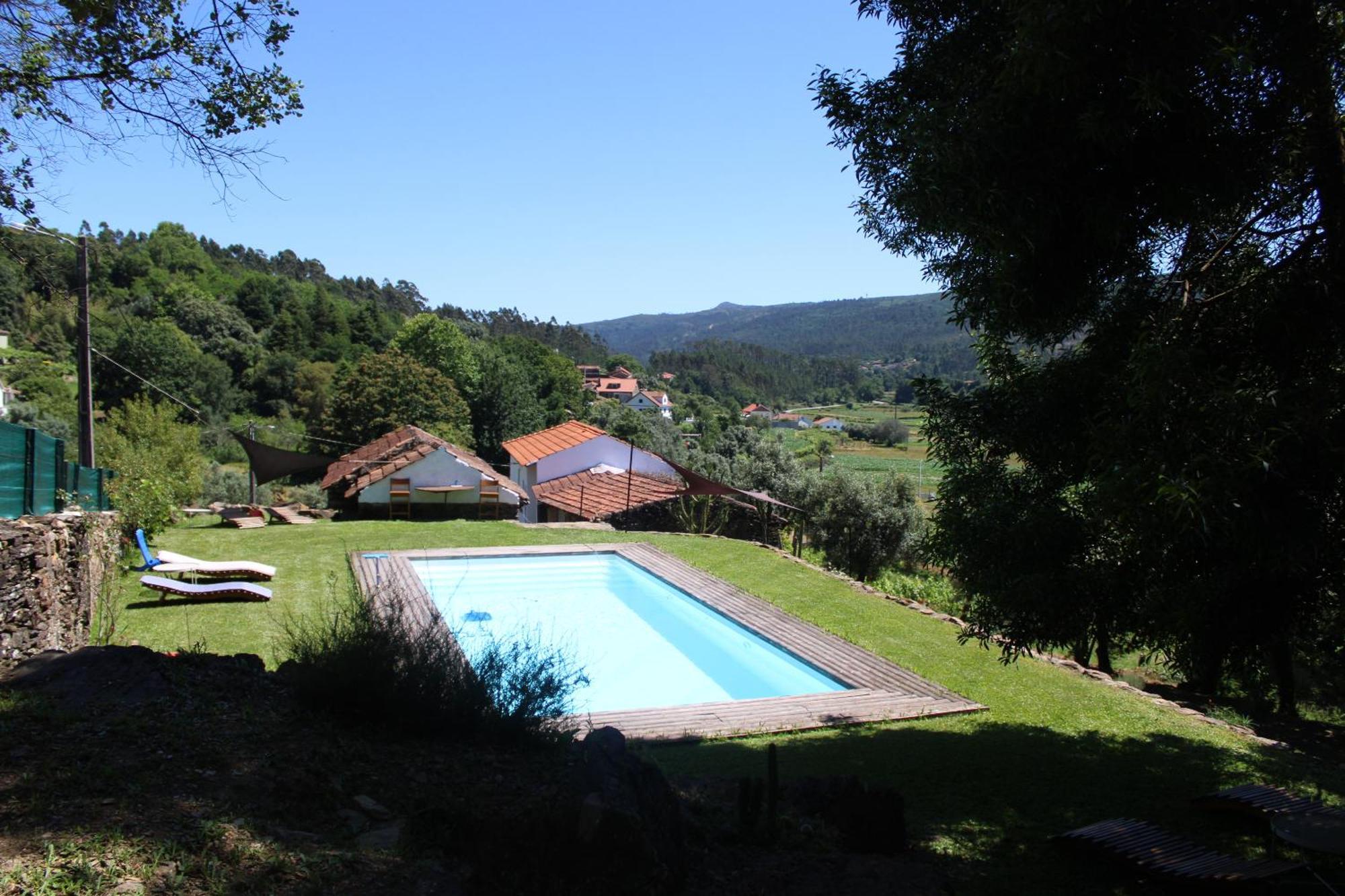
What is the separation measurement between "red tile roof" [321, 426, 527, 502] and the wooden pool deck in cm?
1138

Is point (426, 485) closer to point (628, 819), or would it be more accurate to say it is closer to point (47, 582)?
point (47, 582)

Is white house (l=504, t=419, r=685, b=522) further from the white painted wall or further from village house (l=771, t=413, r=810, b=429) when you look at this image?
village house (l=771, t=413, r=810, b=429)

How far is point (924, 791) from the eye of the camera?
5918 millimetres

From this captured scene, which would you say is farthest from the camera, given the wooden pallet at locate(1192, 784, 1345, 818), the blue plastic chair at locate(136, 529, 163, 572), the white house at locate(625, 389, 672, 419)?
the white house at locate(625, 389, 672, 419)

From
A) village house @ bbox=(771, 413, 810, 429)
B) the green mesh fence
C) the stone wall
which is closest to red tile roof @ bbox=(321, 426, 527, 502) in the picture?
the green mesh fence

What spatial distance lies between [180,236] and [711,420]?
209 ft

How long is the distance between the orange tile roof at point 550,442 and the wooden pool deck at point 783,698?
1515 cm

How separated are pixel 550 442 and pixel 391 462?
646 centimetres

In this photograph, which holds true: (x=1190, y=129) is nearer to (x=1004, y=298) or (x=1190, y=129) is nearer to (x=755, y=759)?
(x=1004, y=298)

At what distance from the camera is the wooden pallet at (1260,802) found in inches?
187

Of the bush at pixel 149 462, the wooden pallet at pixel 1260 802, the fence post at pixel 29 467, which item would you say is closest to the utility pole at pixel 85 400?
the bush at pixel 149 462

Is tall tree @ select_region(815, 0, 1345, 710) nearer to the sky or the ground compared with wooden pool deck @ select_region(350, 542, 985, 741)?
nearer to the sky

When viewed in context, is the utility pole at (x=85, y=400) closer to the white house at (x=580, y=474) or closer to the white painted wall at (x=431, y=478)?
the white painted wall at (x=431, y=478)

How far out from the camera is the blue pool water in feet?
36.4
